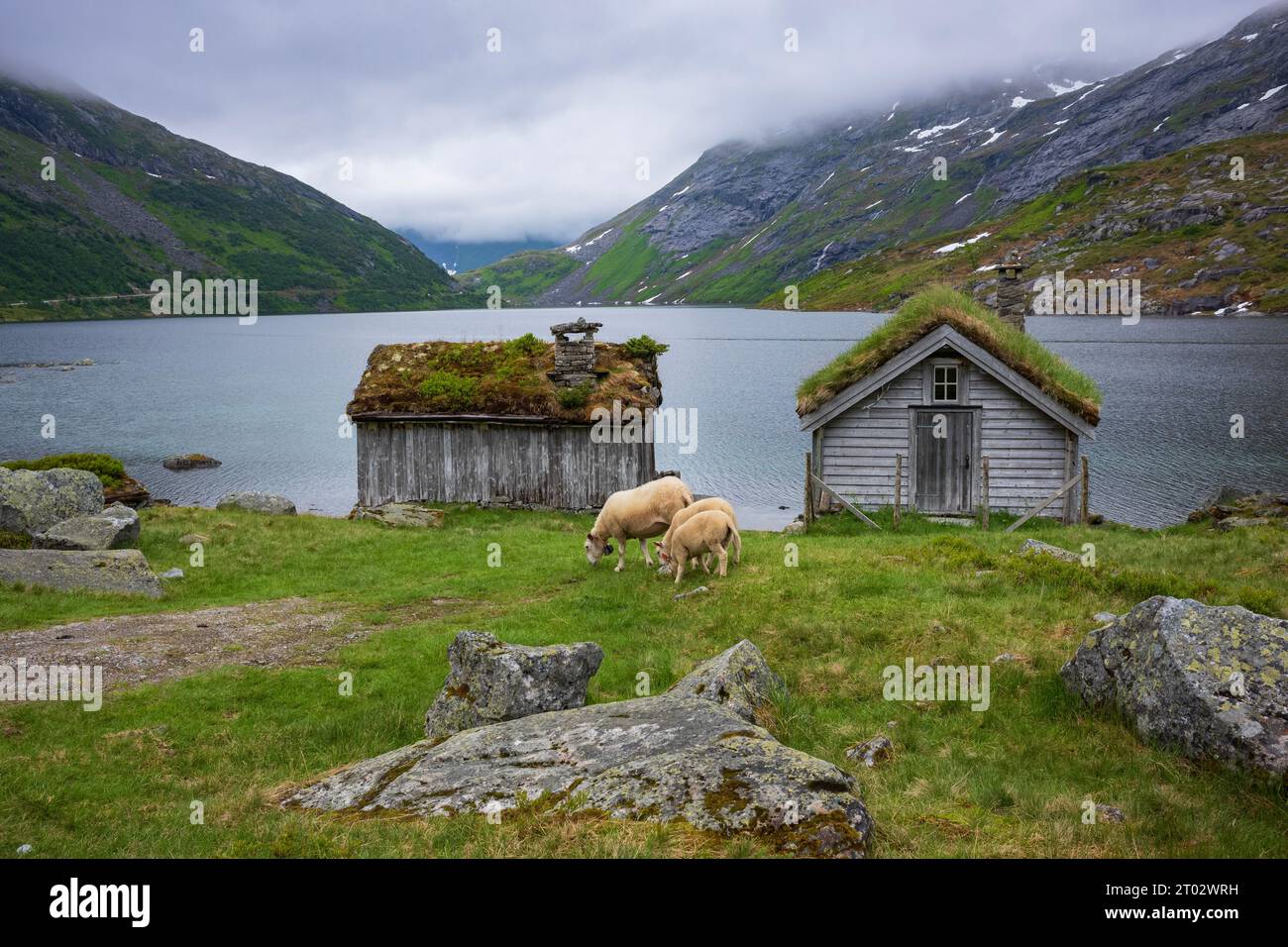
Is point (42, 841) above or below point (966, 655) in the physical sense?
below

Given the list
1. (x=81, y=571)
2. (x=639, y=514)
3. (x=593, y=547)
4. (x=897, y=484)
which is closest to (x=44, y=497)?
(x=81, y=571)

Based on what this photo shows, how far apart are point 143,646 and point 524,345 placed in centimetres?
2226

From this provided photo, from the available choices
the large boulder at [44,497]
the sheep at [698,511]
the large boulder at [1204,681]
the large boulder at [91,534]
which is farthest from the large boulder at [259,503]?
the large boulder at [1204,681]

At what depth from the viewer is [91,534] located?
23.4 m

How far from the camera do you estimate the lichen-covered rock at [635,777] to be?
661 centimetres

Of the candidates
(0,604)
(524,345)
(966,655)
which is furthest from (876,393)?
(0,604)

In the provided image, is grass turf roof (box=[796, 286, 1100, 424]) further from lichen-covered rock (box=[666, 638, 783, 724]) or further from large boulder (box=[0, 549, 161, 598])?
large boulder (box=[0, 549, 161, 598])

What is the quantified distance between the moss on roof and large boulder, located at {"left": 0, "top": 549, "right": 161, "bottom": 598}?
1445 centimetres

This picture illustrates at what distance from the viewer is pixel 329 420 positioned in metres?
71.4

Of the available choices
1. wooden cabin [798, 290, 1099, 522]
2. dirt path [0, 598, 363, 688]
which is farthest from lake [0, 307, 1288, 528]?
dirt path [0, 598, 363, 688]

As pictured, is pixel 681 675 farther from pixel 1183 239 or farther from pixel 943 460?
pixel 1183 239

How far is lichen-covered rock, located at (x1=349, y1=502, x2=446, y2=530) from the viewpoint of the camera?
30.8 m

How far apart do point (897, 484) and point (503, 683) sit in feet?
62.0

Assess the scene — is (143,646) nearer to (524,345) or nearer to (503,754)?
(503,754)
